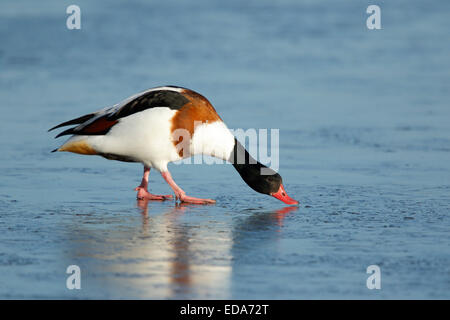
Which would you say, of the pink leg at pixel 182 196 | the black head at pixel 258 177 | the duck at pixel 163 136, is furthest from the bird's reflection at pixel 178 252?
the black head at pixel 258 177

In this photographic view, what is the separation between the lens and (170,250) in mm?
6309

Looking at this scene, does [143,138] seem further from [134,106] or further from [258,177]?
[258,177]

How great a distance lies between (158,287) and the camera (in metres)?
5.40

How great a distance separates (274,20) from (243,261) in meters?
12.6

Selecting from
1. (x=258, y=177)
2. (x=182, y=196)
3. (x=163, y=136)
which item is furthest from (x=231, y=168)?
(x=163, y=136)

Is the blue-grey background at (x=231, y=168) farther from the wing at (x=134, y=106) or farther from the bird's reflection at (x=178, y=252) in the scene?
the wing at (x=134, y=106)

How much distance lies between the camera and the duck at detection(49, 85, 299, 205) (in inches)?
321

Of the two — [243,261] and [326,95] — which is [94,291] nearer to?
[243,261]

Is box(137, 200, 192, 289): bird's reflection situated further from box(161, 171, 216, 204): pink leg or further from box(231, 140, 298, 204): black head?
box(231, 140, 298, 204): black head

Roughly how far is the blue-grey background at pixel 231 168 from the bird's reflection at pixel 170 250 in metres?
0.02

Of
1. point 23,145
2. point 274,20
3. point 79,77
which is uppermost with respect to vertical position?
point 274,20

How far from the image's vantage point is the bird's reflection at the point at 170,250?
17.9 feet

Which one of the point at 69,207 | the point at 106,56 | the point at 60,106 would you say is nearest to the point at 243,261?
the point at 69,207

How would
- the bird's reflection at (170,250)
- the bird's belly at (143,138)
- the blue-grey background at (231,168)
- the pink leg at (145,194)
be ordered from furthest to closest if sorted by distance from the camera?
the pink leg at (145,194), the bird's belly at (143,138), the blue-grey background at (231,168), the bird's reflection at (170,250)
